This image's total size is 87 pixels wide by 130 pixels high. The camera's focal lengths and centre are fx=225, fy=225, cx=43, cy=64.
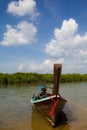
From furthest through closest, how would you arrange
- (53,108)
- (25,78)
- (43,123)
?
(25,78), (43,123), (53,108)

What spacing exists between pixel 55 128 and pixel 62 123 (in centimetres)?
107

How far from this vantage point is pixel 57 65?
12812 millimetres

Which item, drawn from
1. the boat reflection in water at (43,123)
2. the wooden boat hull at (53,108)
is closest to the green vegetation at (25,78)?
the boat reflection in water at (43,123)

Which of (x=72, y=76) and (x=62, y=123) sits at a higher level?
(x=72, y=76)

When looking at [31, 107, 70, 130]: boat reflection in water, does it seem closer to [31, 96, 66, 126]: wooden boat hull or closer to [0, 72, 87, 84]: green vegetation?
[31, 96, 66, 126]: wooden boat hull

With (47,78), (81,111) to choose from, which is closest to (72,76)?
(47,78)

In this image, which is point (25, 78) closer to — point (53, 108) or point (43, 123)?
point (43, 123)

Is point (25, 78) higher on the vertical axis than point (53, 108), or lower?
higher

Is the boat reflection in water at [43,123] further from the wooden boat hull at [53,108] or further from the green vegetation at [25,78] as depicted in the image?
the green vegetation at [25,78]

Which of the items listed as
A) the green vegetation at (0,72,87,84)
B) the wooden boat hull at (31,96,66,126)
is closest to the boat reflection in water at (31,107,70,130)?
the wooden boat hull at (31,96,66,126)

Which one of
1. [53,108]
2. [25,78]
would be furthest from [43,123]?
[25,78]

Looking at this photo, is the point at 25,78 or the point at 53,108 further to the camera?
the point at 25,78

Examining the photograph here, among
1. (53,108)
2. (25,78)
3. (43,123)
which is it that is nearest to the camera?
(53,108)

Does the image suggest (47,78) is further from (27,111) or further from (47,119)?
(47,119)
